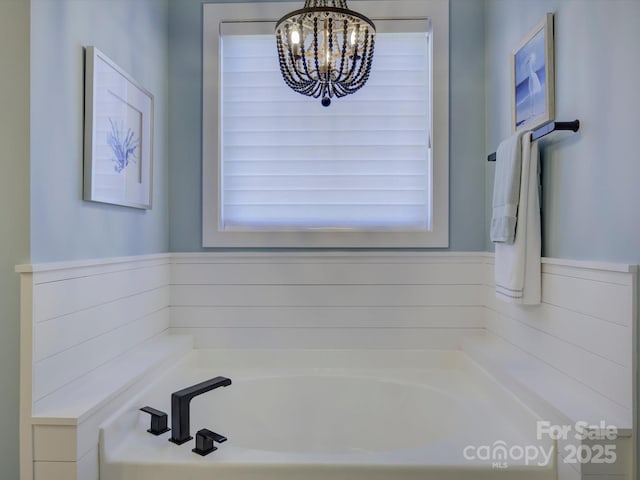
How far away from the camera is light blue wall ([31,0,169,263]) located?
139 cm

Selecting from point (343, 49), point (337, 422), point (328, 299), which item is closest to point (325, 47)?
point (343, 49)

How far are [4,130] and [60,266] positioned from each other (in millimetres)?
424

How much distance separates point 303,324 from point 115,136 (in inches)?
49.7

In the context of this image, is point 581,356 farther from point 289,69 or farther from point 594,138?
point 289,69

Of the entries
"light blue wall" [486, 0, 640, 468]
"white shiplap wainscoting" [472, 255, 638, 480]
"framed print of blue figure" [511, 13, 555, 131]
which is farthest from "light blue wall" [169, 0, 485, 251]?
"white shiplap wainscoting" [472, 255, 638, 480]

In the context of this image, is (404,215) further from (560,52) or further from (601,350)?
(601,350)

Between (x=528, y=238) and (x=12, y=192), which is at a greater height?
(x=12, y=192)

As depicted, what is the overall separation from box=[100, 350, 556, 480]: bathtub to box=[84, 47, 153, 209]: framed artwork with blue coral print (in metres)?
0.79

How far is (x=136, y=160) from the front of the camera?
206 cm

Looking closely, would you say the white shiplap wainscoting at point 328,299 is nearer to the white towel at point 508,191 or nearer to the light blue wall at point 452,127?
the light blue wall at point 452,127

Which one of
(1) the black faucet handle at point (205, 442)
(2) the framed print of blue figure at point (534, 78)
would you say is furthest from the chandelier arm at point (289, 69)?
(1) the black faucet handle at point (205, 442)

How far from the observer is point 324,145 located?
2510mm

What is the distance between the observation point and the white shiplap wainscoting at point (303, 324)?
134 centimetres

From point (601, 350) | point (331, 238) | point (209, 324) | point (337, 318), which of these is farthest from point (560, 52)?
point (209, 324)
